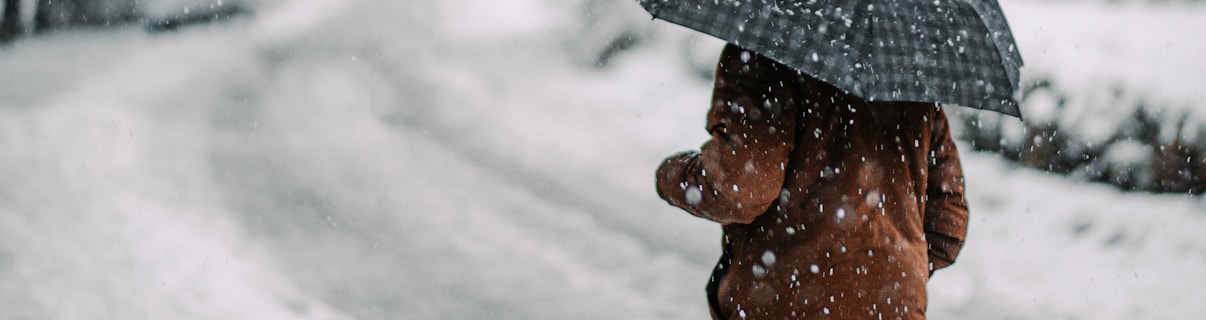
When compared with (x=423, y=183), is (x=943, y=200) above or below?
below

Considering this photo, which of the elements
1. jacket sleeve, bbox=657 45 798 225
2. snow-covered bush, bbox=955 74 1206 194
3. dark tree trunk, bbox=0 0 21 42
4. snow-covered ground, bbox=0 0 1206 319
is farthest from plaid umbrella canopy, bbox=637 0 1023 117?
dark tree trunk, bbox=0 0 21 42

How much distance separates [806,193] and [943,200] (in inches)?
15.4

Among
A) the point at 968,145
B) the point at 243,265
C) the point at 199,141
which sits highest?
the point at 199,141

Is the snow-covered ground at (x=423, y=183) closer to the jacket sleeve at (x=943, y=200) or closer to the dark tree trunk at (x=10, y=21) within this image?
the dark tree trunk at (x=10, y=21)

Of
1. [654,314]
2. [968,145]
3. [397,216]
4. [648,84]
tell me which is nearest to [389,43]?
[397,216]

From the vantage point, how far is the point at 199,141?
4.61 metres

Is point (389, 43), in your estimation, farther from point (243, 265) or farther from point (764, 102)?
point (764, 102)

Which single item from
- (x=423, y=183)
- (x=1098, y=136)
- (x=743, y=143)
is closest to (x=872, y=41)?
(x=743, y=143)

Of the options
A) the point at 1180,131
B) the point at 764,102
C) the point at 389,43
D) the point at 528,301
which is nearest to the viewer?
the point at 764,102

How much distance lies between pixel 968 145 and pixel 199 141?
329 cm

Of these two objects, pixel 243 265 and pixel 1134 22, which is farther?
pixel 1134 22

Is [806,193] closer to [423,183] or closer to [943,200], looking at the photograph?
[943,200]

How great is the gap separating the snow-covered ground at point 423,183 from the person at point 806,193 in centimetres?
232

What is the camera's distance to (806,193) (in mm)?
1814
